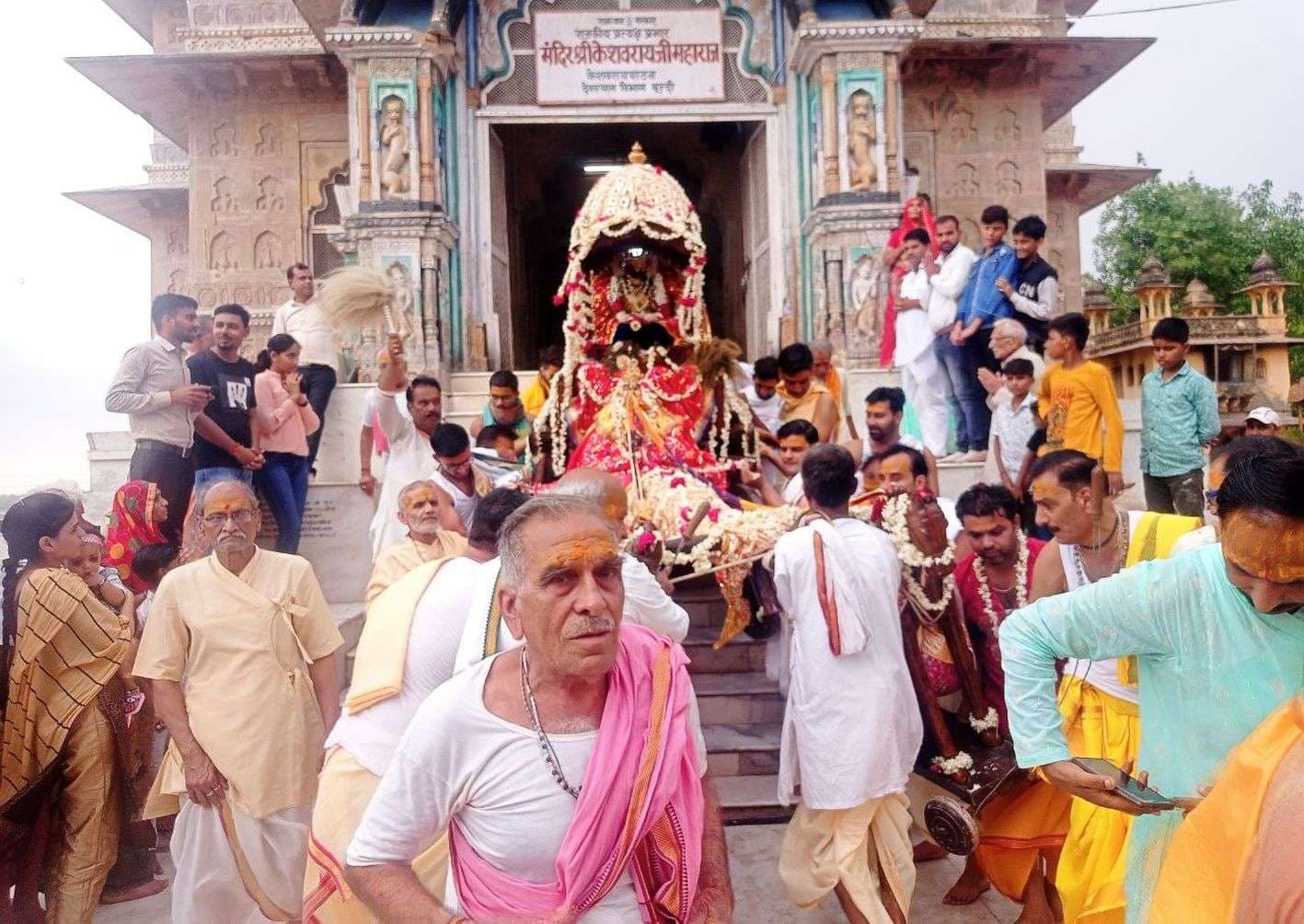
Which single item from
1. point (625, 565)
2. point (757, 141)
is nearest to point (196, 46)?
point (757, 141)

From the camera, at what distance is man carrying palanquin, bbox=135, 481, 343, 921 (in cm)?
344

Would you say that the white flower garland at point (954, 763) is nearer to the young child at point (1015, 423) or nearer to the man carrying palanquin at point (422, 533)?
the man carrying palanquin at point (422, 533)

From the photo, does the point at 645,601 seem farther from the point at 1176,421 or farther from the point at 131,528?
the point at 1176,421

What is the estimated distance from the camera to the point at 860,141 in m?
10.4

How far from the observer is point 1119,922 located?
9.49 ft

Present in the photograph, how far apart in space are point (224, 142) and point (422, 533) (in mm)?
11326

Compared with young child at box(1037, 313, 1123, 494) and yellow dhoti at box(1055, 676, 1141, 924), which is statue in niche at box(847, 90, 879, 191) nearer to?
young child at box(1037, 313, 1123, 494)

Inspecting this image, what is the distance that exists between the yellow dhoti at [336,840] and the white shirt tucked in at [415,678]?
0.05 m

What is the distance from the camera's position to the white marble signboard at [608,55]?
1115 cm

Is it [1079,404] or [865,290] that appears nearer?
[1079,404]

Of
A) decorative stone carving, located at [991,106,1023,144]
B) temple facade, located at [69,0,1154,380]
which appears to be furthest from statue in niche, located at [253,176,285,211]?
decorative stone carving, located at [991,106,1023,144]

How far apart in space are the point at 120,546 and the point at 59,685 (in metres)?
1.94

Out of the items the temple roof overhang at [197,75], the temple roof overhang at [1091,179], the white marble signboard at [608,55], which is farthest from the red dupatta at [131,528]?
the temple roof overhang at [1091,179]

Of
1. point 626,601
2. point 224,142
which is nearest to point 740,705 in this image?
point 626,601
